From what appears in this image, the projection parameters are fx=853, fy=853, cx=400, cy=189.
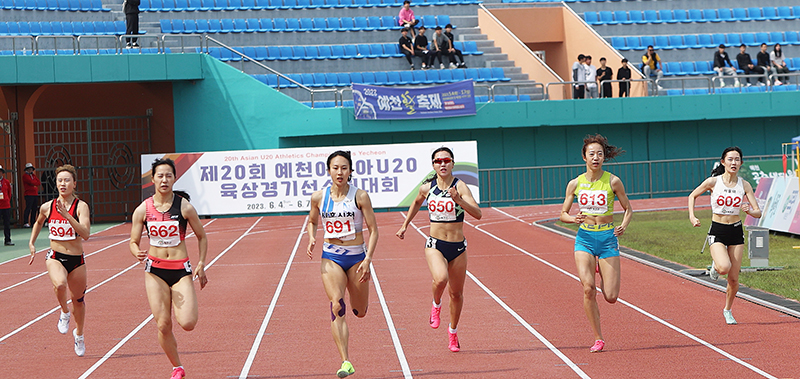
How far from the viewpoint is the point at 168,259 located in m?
6.83

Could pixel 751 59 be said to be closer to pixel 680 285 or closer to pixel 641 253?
pixel 641 253

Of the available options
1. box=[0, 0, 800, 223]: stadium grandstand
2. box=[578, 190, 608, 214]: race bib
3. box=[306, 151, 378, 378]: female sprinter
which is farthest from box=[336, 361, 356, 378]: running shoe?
box=[0, 0, 800, 223]: stadium grandstand

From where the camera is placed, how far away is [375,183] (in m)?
24.6

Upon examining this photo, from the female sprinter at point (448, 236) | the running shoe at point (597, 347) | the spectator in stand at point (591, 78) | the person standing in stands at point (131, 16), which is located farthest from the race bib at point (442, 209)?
the person standing in stands at point (131, 16)

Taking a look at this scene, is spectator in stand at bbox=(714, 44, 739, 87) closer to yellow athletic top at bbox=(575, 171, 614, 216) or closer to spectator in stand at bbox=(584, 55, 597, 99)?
spectator in stand at bbox=(584, 55, 597, 99)

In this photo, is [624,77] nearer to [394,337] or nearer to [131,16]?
[131,16]

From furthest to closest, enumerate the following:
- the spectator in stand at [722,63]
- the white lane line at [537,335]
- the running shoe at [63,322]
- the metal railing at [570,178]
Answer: the spectator in stand at [722,63], the metal railing at [570,178], the running shoe at [63,322], the white lane line at [537,335]

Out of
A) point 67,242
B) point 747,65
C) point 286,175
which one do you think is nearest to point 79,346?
point 67,242

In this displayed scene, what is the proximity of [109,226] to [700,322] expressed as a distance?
774 inches

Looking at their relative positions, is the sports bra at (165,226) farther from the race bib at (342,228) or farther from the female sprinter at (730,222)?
the female sprinter at (730,222)

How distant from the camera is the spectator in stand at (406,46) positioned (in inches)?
1174

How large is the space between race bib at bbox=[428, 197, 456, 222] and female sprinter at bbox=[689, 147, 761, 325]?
285 centimetres

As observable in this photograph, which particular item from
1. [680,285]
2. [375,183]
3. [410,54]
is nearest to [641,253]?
[680,285]

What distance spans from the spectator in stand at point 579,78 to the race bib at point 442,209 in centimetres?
2038
